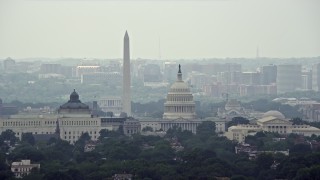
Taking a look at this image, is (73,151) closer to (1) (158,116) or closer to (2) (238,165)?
(2) (238,165)

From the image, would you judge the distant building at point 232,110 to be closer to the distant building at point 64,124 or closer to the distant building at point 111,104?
the distant building at point 111,104

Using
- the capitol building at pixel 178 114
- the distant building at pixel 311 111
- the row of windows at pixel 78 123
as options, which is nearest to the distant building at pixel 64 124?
the row of windows at pixel 78 123

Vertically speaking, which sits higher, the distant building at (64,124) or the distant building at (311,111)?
the distant building at (64,124)

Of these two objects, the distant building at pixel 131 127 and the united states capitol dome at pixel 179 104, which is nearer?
the distant building at pixel 131 127

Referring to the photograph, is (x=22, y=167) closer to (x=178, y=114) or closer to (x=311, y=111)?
(x=178, y=114)

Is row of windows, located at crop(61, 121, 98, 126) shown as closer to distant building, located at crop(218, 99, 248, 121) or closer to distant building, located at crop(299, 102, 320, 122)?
distant building, located at crop(218, 99, 248, 121)

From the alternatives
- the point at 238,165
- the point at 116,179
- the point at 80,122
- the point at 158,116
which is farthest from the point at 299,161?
the point at 158,116

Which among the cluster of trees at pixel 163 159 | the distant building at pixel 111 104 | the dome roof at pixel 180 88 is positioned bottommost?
the distant building at pixel 111 104
